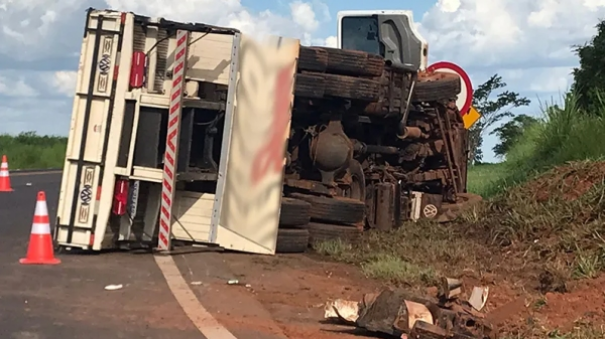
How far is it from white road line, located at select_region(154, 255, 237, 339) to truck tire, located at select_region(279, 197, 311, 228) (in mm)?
1415

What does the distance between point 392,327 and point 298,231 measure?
4.47m

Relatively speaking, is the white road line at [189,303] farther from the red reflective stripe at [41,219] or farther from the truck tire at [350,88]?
the truck tire at [350,88]

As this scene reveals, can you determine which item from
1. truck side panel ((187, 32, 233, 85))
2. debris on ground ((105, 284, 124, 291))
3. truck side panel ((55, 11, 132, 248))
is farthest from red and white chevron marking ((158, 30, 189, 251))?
debris on ground ((105, 284, 124, 291))

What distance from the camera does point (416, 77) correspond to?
12.3 meters

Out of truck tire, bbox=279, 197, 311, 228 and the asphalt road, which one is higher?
truck tire, bbox=279, 197, 311, 228

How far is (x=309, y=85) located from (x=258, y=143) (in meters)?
0.90

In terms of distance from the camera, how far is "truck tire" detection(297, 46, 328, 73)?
11016mm

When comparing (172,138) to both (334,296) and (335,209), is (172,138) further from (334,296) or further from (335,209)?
(334,296)

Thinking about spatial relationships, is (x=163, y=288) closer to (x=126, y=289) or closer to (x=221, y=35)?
(x=126, y=289)

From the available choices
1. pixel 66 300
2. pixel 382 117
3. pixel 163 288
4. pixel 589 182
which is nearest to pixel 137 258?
pixel 163 288

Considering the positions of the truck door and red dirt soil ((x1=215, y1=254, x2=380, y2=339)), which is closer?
red dirt soil ((x1=215, y1=254, x2=380, y2=339))

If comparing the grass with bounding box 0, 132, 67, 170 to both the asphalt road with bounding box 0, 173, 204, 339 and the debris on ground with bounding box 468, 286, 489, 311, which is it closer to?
the asphalt road with bounding box 0, 173, 204, 339

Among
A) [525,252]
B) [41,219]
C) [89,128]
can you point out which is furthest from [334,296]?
[89,128]

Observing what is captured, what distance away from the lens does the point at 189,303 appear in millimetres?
7555
